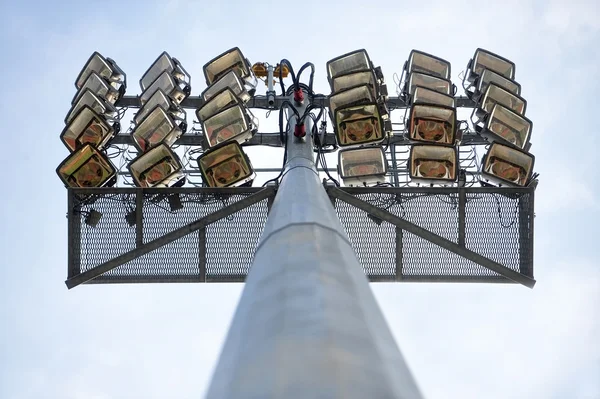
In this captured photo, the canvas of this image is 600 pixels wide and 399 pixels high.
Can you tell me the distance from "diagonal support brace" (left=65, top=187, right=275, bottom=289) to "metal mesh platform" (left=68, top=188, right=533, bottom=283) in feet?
0.46

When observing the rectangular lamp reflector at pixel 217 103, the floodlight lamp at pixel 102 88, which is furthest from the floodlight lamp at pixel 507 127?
the floodlight lamp at pixel 102 88

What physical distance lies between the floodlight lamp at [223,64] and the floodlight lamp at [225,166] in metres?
4.18

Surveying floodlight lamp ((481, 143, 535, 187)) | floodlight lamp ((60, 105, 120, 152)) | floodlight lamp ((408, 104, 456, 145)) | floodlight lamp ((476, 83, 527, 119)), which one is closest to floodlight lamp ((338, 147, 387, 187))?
floodlight lamp ((408, 104, 456, 145))

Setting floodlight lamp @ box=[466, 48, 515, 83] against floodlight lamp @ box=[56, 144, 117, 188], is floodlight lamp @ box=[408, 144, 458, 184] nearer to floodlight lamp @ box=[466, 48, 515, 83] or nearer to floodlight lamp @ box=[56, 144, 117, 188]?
floodlight lamp @ box=[466, 48, 515, 83]

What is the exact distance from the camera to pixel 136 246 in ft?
38.2

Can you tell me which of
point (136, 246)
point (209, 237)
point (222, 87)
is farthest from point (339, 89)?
point (136, 246)

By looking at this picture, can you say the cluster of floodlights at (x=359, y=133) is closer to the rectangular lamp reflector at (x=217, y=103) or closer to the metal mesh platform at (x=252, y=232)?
the metal mesh platform at (x=252, y=232)

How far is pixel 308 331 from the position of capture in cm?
278

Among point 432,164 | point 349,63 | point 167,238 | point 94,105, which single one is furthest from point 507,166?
point 94,105

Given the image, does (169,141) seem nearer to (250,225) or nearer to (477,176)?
(250,225)

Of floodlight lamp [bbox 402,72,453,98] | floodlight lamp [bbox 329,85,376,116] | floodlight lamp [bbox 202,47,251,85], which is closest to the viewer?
floodlight lamp [bbox 329,85,376,116]

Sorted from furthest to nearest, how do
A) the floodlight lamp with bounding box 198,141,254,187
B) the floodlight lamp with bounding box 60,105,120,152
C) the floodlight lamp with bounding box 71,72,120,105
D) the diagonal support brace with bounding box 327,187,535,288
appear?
the floodlight lamp with bounding box 71,72,120,105
the floodlight lamp with bounding box 60,105,120,152
the floodlight lamp with bounding box 198,141,254,187
the diagonal support brace with bounding box 327,187,535,288

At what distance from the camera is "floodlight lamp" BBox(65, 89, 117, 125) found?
1456 centimetres

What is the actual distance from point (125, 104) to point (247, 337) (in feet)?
45.4
